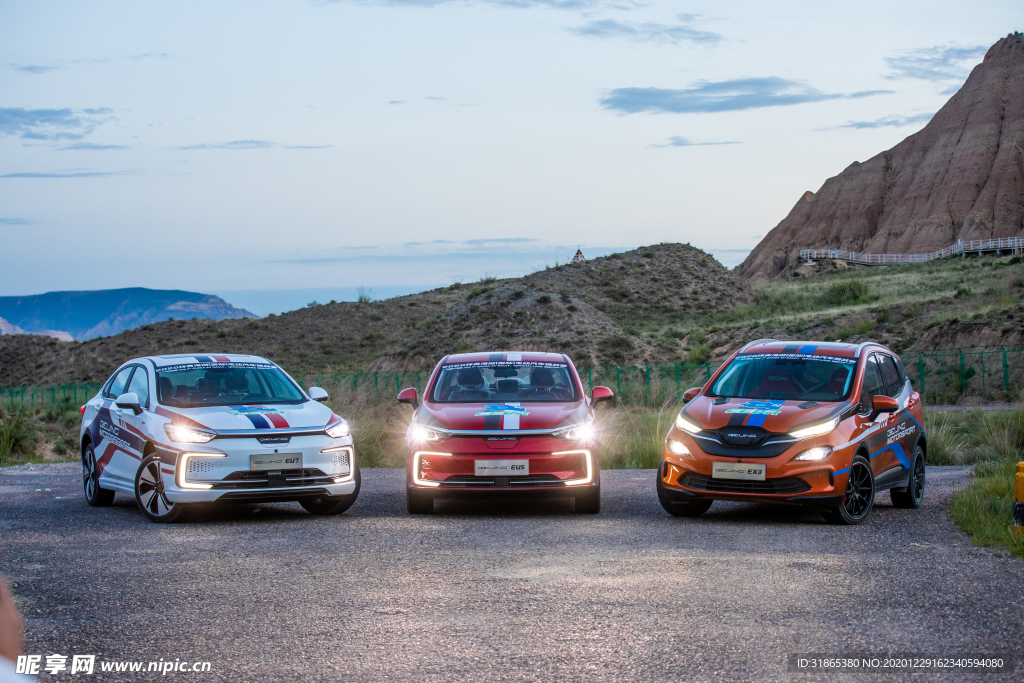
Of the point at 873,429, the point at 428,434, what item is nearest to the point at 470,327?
the point at 428,434

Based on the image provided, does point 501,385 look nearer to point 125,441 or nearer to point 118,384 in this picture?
point 125,441

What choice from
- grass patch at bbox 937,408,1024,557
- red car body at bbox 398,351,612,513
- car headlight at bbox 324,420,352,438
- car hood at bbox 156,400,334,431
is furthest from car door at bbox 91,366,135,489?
grass patch at bbox 937,408,1024,557

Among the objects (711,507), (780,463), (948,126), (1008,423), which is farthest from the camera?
(948,126)

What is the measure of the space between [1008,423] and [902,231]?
88803 mm

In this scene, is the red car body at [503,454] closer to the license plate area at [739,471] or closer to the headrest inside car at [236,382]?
the license plate area at [739,471]

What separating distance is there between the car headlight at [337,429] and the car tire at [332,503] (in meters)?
0.41

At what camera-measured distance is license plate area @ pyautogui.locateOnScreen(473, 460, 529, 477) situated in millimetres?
10539

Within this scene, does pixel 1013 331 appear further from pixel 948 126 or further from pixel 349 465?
pixel 948 126

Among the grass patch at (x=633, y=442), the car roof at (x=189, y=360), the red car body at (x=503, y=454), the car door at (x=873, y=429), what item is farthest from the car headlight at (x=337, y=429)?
the grass patch at (x=633, y=442)

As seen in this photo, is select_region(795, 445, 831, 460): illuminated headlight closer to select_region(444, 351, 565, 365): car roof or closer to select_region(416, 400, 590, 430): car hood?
select_region(416, 400, 590, 430): car hood

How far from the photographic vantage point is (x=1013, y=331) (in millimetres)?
38688

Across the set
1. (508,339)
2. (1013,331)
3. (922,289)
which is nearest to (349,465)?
(1013,331)

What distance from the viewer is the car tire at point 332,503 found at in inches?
431

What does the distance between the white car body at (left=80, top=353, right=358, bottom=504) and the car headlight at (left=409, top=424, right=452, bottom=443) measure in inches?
26.5
